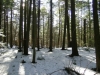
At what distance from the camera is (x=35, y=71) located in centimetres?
964

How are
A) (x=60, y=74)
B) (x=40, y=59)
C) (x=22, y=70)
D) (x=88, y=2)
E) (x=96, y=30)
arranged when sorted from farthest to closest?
(x=88, y=2), (x=40, y=59), (x=22, y=70), (x=96, y=30), (x=60, y=74)

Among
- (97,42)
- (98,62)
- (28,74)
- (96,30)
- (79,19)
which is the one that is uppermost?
(79,19)

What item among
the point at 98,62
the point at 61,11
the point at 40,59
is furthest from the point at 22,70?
the point at 61,11

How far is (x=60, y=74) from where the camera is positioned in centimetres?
860

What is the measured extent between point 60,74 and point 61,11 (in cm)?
2004

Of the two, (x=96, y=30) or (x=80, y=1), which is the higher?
(x=80, y=1)

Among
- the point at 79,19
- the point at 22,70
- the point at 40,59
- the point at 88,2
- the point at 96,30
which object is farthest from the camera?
the point at 79,19

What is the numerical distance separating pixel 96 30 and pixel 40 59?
6114 millimetres

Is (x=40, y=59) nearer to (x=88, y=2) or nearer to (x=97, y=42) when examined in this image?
(x=97, y=42)

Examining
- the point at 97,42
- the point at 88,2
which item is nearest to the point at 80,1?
the point at 88,2

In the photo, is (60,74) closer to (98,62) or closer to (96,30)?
(98,62)

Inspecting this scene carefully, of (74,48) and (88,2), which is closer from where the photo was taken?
(74,48)

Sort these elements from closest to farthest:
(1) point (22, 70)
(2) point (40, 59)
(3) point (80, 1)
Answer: (1) point (22, 70)
(2) point (40, 59)
(3) point (80, 1)

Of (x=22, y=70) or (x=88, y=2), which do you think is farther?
(x=88, y=2)
